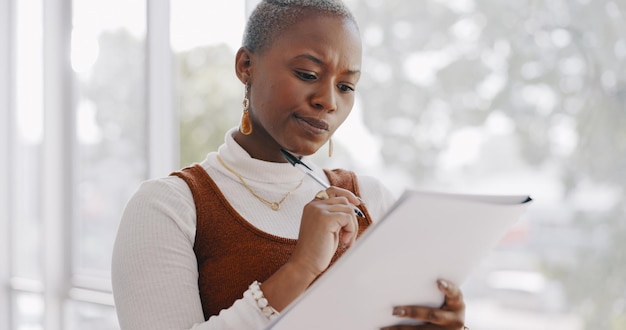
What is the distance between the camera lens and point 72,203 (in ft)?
11.7

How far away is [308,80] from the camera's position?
111 centimetres

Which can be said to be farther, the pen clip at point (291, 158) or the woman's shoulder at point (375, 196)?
the woman's shoulder at point (375, 196)

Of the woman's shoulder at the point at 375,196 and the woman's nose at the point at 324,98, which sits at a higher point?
the woman's nose at the point at 324,98

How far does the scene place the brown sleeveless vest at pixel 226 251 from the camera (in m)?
1.12

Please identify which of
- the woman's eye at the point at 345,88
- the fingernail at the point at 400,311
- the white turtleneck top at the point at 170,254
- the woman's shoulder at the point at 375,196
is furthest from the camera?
the woman's shoulder at the point at 375,196

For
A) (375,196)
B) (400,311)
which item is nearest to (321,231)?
(400,311)

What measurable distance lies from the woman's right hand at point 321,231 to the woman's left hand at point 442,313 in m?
0.13

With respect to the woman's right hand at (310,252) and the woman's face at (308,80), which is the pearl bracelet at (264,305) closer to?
the woman's right hand at (310,252)

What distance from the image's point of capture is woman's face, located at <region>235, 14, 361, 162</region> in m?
1.11

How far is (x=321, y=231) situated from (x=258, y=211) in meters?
0.26

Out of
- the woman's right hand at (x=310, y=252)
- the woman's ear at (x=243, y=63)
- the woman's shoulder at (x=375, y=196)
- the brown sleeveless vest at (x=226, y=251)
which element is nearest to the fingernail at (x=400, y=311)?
the woman's right hand at (x=310, y=252)

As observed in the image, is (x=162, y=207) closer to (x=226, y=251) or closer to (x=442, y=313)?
(x=226, y=251)

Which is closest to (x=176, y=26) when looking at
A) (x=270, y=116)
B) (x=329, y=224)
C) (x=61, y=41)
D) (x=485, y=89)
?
(x=61, y=41)

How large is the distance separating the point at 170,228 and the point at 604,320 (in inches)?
53.0
